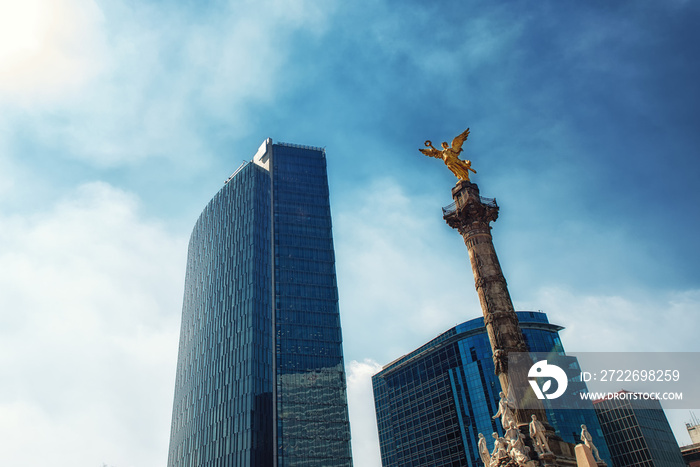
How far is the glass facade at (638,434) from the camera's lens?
337 feet

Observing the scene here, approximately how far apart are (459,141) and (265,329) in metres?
59.5

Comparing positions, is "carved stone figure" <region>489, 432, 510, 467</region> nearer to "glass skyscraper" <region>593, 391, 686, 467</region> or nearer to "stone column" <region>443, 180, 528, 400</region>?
"stone column" <region>443, 180, 528, 400</region>

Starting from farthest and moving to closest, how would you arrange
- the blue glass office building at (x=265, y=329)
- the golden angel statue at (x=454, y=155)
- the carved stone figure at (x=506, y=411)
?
the blue glass office building at (x=265, y=329) → the golden angel statue at (x=454, y=155) → the carved stone figure at (x=506, y=411)

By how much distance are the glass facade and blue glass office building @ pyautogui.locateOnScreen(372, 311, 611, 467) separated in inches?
469

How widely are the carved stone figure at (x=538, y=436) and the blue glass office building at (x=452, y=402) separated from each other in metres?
68.2

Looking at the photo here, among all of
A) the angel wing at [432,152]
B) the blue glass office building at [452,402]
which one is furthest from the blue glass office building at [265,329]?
the angel wing at [432,152]

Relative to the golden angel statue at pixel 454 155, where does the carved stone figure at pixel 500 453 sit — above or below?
below

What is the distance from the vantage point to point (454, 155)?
3972cm

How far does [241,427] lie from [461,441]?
40607 millimetres

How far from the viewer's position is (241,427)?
81938 mm

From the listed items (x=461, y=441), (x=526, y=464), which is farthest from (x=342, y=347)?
(x=526, y=464)

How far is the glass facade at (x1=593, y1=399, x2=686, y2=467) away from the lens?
10281 cm

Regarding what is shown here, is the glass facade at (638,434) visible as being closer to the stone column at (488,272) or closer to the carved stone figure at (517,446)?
the stone column at (488,272)

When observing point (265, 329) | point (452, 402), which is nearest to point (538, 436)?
point (265, 329)
